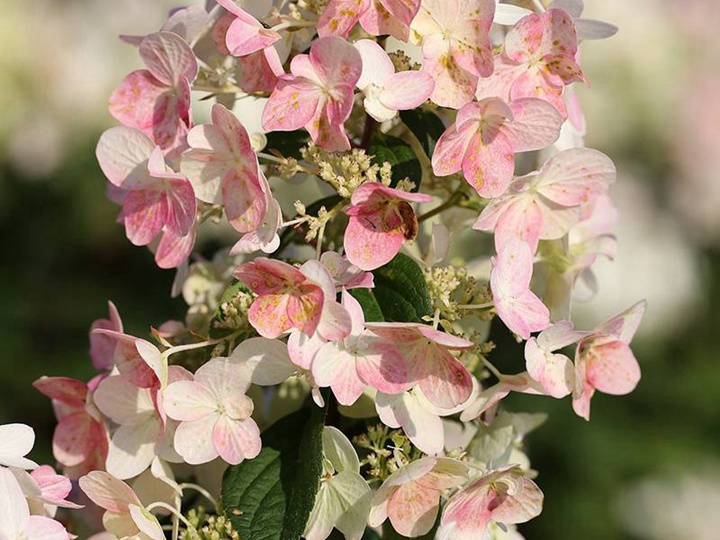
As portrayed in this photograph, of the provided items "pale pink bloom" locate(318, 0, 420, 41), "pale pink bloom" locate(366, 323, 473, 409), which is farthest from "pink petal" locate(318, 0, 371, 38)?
"pale pink bloom" locate(366, 323, 473, 409)

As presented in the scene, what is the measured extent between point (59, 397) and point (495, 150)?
437 mm

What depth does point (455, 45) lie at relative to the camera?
2.57 ft

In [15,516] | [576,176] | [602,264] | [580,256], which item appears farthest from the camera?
[602,264]

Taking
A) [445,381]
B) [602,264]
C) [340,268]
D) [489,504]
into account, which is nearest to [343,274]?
[340,268]

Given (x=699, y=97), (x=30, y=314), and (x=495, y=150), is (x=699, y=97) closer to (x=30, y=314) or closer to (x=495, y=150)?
(x=30, y=314)

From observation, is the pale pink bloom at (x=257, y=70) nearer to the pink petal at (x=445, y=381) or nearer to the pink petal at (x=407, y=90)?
the pink petal at (x=407, y=90)

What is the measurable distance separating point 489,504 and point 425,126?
302 millimetres

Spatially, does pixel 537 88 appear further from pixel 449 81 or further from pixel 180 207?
pixel 180 207

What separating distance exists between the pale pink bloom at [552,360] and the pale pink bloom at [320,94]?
209 mm

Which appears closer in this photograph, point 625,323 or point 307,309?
point 307,309

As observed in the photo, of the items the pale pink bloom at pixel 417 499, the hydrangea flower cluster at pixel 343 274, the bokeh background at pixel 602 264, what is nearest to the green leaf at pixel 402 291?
the hydrangea flower cluster at pixel 343 274

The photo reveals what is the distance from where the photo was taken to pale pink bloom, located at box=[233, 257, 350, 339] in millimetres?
736

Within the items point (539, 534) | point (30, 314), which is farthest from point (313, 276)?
point (30, 314)

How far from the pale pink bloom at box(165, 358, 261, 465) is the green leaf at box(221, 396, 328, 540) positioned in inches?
1.6
